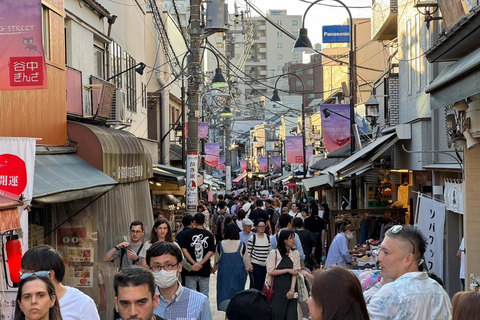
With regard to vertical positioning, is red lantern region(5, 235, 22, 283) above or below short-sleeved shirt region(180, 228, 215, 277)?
above

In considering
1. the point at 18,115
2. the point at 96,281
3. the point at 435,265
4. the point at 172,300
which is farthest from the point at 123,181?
the point at 172,300

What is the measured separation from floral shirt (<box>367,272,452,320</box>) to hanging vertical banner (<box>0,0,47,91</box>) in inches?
236

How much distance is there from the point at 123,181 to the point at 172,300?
365 inches

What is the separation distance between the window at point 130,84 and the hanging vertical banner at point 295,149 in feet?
48.7

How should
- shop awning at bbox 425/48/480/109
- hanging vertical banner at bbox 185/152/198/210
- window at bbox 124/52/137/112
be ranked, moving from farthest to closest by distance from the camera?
window at bbox 124/52/137/112, hanging vertical banner at bbox 185/152/198/210, shop awning at bbox 425/48/480/109

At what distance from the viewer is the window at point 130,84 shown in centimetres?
2283

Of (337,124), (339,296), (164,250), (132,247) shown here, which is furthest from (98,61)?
(339,296)

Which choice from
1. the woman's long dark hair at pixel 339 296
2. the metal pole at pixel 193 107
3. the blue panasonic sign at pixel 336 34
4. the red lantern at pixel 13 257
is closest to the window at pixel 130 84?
the metal pole at pixel 193 107

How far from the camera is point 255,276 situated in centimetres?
1212

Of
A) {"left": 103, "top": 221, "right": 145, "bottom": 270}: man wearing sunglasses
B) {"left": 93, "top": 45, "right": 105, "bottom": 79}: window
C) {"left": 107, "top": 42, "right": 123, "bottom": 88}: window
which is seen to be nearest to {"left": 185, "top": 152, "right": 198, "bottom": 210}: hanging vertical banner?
{"left": 93, "top": 45, "right": 105, "bottom": 79}: window

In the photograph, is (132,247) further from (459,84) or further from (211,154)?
(211,154)

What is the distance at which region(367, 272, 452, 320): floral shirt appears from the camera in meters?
4.90

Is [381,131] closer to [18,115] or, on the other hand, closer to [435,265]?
[435,265]

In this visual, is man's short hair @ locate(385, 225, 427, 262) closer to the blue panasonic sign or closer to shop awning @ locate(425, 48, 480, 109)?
shop awning @ locate(425, 48, 480, 109)
